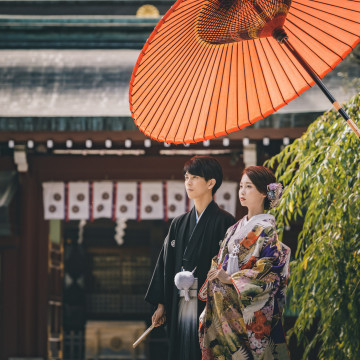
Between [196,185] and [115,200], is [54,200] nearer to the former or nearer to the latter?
[115,200]

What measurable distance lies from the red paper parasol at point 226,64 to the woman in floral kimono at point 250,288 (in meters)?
0.59

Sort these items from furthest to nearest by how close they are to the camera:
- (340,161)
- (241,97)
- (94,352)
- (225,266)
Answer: (94,352)
(340,161)
(225,266)
(241,97)

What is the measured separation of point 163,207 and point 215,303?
15.5 feet

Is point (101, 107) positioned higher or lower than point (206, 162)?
higher

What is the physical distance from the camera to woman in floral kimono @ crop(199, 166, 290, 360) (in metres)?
3.70

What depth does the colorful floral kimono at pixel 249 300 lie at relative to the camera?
12.1ft

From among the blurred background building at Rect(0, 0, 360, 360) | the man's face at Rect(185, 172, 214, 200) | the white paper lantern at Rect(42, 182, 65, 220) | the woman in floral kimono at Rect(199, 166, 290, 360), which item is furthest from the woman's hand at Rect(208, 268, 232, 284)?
the white paper lantern at Rect(42, 182, 65, 220)

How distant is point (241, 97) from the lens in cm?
358

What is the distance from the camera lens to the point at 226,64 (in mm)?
3619

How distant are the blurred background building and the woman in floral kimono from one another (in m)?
3.61

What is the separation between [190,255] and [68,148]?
4476 millimetres

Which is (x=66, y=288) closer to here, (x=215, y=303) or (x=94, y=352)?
(x=94, y=352)

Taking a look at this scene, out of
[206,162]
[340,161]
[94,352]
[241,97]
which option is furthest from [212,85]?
[94,352]

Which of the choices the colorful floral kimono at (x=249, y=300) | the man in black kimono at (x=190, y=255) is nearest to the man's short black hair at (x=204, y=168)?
the man in black kimono at (x=190, y=255)
